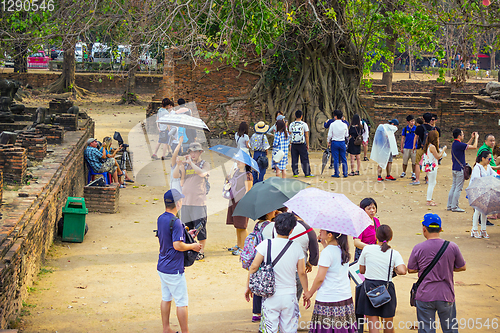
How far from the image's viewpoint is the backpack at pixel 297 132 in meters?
11.8

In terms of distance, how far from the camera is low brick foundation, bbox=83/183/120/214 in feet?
29.9

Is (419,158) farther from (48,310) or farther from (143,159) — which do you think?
(48,310)

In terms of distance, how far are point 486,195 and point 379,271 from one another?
3.71m

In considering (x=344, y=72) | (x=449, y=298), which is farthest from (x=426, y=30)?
(x=449, y=298)

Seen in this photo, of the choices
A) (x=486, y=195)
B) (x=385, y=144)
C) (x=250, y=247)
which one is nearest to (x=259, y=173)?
(x=385, y=144)

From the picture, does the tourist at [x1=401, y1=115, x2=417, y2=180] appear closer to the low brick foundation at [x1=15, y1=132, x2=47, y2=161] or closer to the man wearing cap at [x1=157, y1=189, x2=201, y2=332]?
the low brick foundation at [x1=15, y1=132, x2=47, y2=161]

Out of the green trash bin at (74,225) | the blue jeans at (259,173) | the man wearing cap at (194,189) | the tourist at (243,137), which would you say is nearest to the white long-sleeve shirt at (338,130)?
the blue jeans at (259,173)

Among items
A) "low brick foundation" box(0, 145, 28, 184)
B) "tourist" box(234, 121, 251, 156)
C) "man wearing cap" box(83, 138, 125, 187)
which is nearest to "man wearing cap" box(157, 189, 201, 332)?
"low brick foundation" box(0, 145, 28, 184)

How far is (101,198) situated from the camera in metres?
9.18

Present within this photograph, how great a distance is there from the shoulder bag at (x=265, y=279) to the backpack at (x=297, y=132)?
26.2ft

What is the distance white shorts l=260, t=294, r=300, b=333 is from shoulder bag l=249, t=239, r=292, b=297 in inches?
3.6

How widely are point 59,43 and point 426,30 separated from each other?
1045 cm

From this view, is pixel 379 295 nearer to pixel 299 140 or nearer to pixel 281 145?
pixel 281 145

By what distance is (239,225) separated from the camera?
698 centimetres
